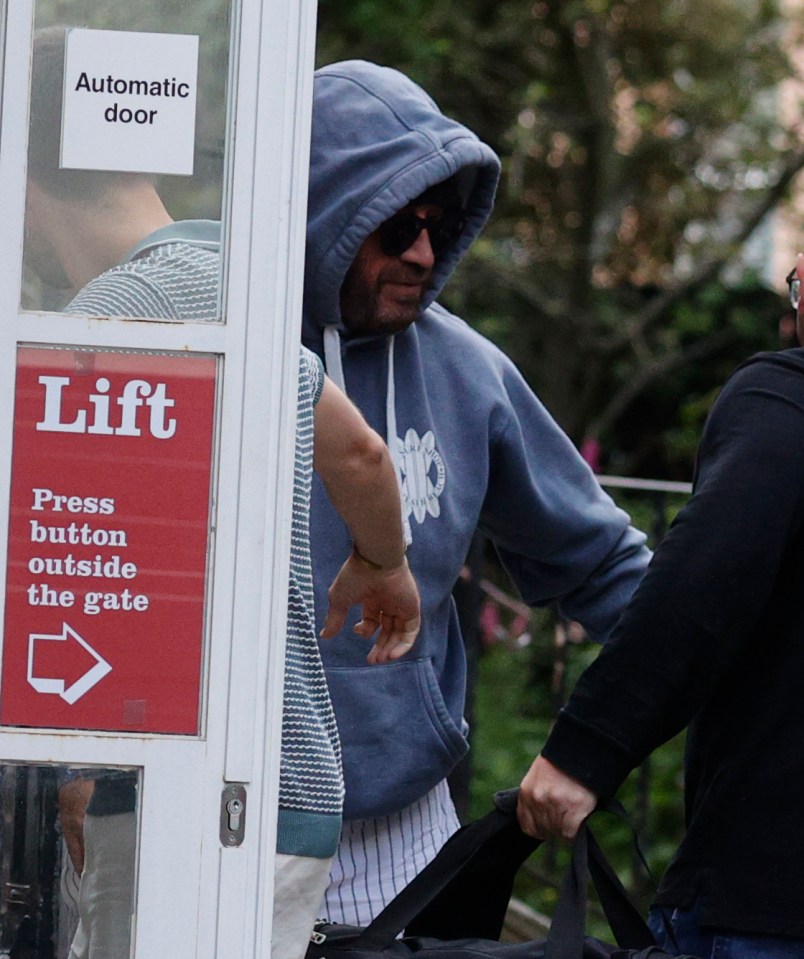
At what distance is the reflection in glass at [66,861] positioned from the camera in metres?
1.56

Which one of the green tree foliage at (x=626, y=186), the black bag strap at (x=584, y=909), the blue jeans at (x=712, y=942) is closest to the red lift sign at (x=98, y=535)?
the black bag strap at (x=584, y=909)

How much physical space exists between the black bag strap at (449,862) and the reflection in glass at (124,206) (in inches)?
40.5

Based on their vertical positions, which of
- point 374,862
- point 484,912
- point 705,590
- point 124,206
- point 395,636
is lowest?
point 374,862

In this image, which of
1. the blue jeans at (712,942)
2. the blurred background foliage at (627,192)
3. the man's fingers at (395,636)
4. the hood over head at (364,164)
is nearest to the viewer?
the blue jeans at (712,942)

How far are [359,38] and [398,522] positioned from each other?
227 inches

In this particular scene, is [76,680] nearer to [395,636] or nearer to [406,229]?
[395,636]

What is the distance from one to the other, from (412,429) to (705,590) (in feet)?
2.49

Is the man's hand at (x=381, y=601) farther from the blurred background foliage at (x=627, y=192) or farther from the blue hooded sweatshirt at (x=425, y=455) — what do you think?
the blurred background foliage at (x=627, y=192)

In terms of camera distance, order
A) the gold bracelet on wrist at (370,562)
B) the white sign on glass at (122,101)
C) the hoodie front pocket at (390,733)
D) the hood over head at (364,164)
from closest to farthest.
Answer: the white sign on glass at (122,101) → the gold bracelet on wrist at (370,562) → the hoodie front pocket at (390,733) → the hood over head at (364,164)

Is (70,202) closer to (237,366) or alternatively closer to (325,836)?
(237,366)

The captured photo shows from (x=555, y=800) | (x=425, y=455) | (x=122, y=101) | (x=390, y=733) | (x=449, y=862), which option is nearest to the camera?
(x=122, y=101)

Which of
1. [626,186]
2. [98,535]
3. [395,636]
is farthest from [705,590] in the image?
[626,186]

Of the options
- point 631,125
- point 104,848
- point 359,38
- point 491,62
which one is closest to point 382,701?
point 104,848

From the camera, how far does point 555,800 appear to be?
217 centimetres
